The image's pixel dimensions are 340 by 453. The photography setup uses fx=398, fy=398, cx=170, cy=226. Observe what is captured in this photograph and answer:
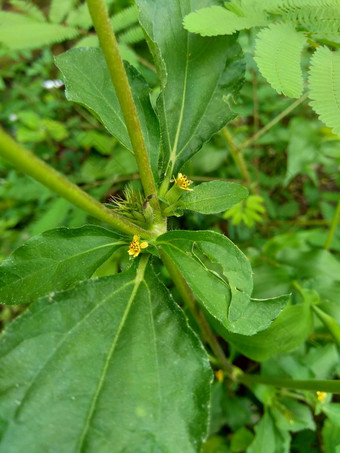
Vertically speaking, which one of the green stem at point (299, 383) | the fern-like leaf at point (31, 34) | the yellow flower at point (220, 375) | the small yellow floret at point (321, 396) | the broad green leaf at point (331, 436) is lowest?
the broad green leaf at point (331, 436)

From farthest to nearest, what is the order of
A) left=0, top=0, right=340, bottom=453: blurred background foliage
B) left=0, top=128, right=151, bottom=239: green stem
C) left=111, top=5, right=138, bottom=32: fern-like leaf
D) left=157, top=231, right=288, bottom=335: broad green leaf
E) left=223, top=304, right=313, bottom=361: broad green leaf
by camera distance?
left=111, top=5, right=138, bottom=32: fern-like leaf, left=0, top=0, right=340, bottom=453: blurred background foliage, left=223, top=304, right=313, bottom=361: broad green leaf, left=157, top=231, right=288, bottom=335: broad green leaf, left=0, top=128, right=151, bottom=239: green stem

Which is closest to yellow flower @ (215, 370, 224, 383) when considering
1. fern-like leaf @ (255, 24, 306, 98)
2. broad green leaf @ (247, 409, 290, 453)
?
broad green leaf @ (247, 409, 290, 453)

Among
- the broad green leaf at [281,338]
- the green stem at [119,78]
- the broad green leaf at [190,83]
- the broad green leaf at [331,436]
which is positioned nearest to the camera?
the green stem at [119,78]

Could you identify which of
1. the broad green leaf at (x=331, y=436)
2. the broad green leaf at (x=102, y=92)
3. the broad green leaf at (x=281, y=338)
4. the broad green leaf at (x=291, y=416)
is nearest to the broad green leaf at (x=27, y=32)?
the broad green leaf at (x=102, y=92)

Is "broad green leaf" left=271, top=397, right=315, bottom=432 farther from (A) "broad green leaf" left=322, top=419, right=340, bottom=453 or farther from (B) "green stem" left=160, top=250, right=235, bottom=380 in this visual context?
(B) "green stem" left=160, top=250, right=235, bottom=380

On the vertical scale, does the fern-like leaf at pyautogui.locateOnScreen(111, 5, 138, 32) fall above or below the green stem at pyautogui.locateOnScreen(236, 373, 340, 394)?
above

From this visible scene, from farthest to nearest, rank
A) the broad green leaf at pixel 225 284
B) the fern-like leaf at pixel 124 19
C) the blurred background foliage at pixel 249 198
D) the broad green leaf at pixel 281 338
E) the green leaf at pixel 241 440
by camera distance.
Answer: the fern-like leaf at pixel 124 19, the green leaf at pixel 241 440, the blurred background foliage at pixel 249 198, the broad green leaf at pixel 281 338, the broad green leaf at pixel 225 284

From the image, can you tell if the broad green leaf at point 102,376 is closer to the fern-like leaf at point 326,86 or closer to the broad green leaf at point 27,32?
the fern-like leaf at point 326,86

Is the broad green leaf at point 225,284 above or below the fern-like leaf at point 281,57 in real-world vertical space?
below
